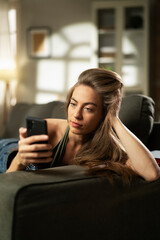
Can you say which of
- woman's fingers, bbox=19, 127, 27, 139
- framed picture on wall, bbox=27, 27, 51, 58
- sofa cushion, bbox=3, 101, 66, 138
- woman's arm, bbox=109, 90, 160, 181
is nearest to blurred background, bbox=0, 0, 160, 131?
framed picture on wall, bbox=27, 27, 51, 58

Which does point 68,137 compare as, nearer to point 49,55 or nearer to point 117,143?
point 117,143

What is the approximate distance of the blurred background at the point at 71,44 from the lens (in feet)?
16.7

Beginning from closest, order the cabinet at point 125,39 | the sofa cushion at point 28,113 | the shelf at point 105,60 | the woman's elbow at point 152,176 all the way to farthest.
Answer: the woman's elbow at point 152,176 < the sofa cushion at point 28,113 < the cabinet at point 125,39 < the shelf at point 105,60

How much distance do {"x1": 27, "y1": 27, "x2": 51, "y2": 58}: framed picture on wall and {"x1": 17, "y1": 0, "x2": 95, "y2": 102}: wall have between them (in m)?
0.06

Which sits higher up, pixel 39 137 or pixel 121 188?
pixel 39 137

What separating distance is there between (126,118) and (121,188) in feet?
1.87

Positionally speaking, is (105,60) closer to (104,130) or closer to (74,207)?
(104,130)

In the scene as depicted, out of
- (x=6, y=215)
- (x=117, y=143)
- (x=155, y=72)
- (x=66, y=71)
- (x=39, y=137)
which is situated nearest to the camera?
(x=6, y=215)

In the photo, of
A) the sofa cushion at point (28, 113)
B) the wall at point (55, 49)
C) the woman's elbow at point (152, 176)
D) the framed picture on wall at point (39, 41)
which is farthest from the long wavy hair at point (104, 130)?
the framed picture on wall at point (39, 41)

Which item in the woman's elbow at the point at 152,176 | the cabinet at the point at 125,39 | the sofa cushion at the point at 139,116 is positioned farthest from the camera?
the cabinet at the point at 125,39

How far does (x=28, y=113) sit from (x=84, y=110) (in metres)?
1.42

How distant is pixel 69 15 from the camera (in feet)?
18.2

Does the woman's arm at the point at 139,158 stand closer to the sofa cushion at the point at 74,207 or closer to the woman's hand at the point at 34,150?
the sofa cushion at the point at 74,207

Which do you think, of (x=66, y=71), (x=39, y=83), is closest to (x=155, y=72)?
(x=66, y=71)
